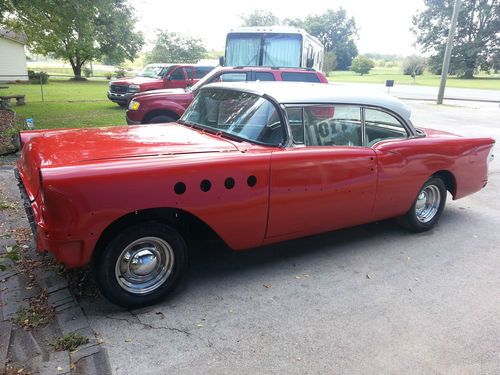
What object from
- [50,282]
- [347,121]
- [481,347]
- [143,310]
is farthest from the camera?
[347,121]

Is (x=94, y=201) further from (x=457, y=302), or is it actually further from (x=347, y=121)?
(x=457, y=302)

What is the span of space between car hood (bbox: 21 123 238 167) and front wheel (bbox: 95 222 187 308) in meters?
0.57

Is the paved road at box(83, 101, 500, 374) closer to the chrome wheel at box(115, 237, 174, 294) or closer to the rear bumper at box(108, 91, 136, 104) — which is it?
the chrome wheel at box(115, 237, 174, 294)

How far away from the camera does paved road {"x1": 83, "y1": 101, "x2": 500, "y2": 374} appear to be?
256 cm

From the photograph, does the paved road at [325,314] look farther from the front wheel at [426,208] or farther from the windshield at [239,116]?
the windshield at [239,116]

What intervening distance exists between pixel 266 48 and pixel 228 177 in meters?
9.93

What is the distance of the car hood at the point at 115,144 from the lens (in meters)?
2.97

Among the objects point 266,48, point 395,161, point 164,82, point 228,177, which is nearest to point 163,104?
point 266,48

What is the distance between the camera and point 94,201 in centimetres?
263

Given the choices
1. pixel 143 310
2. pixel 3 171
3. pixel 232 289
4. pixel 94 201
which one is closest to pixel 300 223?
pixel 232 289

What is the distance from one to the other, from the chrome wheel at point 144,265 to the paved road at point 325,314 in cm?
18

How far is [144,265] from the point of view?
3016mm

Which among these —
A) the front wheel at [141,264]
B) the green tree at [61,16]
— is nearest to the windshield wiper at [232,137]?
the front wheel at [141,264]

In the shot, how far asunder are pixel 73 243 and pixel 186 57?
1804 inches
